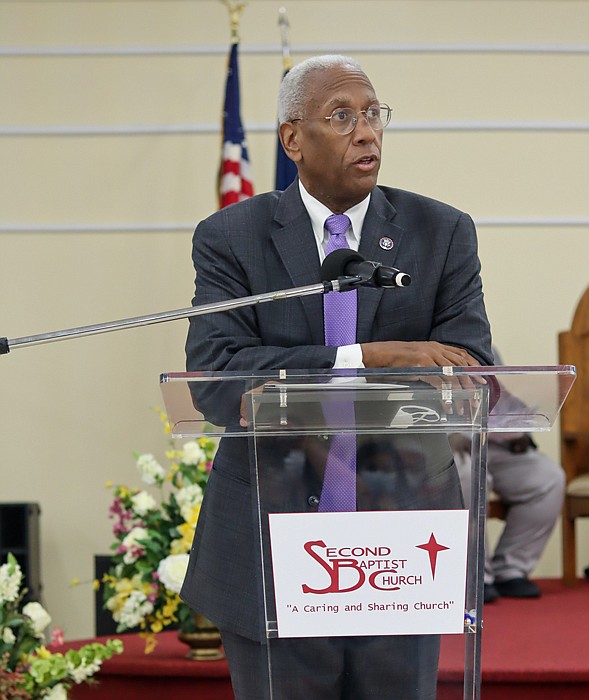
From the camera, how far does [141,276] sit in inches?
219

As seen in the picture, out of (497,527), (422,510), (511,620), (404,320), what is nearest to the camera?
(422,510)

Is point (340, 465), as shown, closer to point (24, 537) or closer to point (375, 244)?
point (375, 244)

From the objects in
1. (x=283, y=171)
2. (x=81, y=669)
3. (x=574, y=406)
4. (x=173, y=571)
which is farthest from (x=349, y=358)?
(x=283, y=171)

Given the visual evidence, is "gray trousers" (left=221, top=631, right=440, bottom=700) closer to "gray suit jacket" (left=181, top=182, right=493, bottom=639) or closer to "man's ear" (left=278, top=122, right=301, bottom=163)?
"gray suit jacket" (left=181, top=182, right=493, bottom=639)

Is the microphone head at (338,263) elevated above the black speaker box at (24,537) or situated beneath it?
elevated above

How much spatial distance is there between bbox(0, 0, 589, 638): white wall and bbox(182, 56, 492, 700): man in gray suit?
344 cm

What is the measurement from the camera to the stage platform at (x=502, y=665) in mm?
3436

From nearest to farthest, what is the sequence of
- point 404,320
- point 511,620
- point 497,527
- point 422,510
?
1. point 422,510
2. point 404,320
3. point 511,620
4. point 497,527

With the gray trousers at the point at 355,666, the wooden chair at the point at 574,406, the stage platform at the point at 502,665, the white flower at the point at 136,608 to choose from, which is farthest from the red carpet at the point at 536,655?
the gray trousers at the point at 355,666

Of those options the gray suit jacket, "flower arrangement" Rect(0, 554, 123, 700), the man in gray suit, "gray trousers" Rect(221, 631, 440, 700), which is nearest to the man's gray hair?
the man in gray suit

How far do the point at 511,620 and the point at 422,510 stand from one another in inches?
106

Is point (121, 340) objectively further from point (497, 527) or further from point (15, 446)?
point (497, 527)

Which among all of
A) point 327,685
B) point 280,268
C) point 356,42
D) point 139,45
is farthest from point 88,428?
point 327,685

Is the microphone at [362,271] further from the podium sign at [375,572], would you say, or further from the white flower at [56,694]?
the white flower at [56,694]
